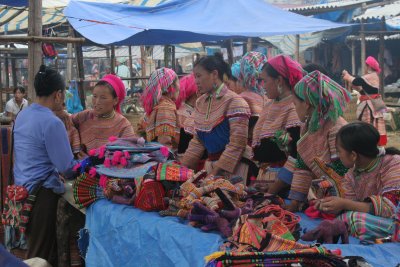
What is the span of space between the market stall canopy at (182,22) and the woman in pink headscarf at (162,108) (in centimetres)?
135

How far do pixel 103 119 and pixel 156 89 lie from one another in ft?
1.63

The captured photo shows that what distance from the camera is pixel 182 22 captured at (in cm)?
654

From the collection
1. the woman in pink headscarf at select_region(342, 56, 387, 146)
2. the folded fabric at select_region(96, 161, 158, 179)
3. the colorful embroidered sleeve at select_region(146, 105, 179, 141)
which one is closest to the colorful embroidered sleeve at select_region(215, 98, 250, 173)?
the folded fabric at select_region(96, 161, 158, 179)

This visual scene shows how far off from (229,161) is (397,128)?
10.1 metres

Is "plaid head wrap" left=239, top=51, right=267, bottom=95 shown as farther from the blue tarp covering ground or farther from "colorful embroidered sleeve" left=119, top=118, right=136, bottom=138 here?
the blue tarp covering ground

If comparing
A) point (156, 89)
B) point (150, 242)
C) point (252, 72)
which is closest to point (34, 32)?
point (156, 89)

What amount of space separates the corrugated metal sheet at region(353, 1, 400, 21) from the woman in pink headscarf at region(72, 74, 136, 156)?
10279 mm

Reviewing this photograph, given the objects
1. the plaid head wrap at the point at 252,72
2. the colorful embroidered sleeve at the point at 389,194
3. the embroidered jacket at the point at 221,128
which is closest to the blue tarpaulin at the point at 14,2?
the plaid head wrap at the point at 252,72

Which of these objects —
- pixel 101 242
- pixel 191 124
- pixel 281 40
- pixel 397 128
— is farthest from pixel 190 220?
pixel 281 40

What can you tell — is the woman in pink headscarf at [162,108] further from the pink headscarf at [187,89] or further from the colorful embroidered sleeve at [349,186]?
the colorful embroidered sleeve at [349,186]

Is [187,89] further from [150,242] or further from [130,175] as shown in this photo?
[150,242]

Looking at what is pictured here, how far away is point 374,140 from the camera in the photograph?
272 cm

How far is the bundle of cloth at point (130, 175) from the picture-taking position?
3439mm

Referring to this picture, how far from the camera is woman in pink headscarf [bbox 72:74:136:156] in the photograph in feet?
14.5
